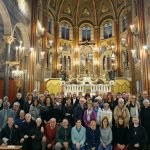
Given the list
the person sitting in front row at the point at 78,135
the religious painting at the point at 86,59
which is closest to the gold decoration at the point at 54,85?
the religious painting at the point at 86,59

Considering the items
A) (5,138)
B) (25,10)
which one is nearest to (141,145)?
(5,138)

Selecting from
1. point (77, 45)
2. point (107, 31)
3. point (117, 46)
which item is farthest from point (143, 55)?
point (77, 45)

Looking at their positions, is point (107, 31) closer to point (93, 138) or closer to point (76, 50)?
point (76, 50)

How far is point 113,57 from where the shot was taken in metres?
25.2

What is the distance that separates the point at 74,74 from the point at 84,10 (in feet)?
30.5

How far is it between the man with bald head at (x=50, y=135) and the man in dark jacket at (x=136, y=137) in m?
2.26

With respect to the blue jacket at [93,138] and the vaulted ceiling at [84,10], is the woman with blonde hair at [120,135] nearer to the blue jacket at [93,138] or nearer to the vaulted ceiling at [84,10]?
the blue jacket at [93,138]

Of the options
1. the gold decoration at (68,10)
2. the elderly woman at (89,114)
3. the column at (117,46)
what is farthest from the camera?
the gold decoration at (68,10)

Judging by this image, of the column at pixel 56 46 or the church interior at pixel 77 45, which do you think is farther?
the column at pixel 56 46

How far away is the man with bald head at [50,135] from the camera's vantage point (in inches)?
257

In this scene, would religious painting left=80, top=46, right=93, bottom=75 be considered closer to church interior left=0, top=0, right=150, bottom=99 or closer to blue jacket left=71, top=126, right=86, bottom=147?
church interior left=0, top=0, right=150, bottom=99

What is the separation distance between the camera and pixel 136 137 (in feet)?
20.0

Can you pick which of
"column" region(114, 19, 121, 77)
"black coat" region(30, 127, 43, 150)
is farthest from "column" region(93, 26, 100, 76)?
"black coat" region(30, 127, 43, 150)

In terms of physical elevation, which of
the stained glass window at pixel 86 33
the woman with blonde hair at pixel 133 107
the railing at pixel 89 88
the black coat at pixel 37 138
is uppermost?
the stained glass window at pixel 86 33
